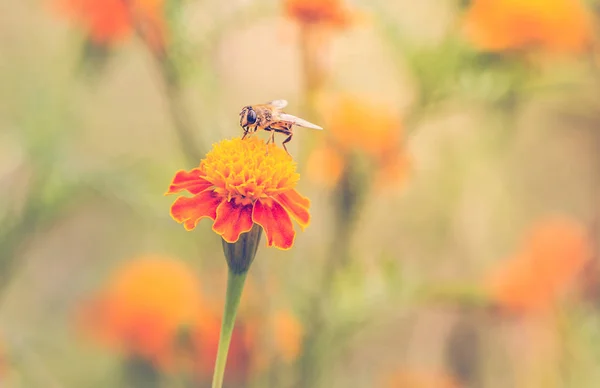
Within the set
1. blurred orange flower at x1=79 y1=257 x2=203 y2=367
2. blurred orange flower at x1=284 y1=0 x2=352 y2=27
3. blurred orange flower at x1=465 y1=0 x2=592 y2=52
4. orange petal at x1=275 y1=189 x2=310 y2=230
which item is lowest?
orange petal at x1=275 y1=189 x2=310 y2=230

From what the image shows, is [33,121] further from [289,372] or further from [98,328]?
[289,372]

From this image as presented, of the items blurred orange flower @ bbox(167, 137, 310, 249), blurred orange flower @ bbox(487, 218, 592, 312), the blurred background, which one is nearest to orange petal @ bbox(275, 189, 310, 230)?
blurred orange flower @ bbox(167, 137, 310, 249)

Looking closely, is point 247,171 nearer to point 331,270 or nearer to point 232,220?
point 232,220

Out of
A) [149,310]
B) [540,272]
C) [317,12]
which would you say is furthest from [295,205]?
[540,272]

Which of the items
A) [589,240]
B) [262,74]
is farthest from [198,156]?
[589,240]

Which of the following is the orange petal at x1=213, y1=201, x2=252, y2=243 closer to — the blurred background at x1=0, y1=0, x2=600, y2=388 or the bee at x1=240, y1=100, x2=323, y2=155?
the bee at x1=240, y1=100, x2=323, y2=155

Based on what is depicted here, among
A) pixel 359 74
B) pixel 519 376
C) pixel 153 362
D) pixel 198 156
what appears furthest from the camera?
pixel 359 74
